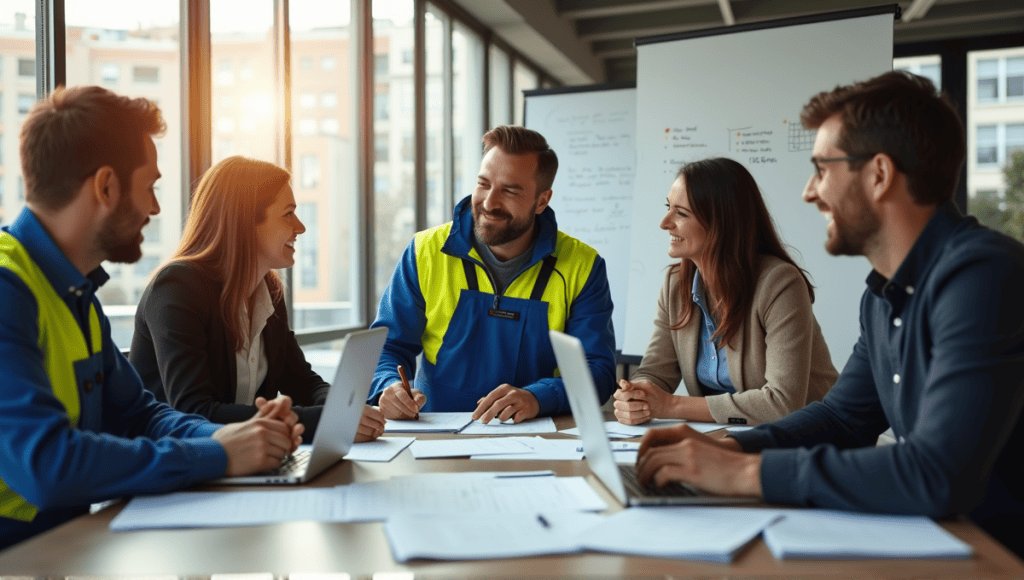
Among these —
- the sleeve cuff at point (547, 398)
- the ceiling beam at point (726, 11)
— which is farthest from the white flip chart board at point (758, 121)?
the sleeve cuff at point (547, 398)

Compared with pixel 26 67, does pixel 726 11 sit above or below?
above

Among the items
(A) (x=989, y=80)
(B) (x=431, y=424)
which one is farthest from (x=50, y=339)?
(A) (x=989, y=80)

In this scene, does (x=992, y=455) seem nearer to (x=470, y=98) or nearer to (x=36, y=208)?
(x=36, y=208)

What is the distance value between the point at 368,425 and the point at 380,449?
81 millimetres

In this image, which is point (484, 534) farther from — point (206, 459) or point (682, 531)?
point (206, 459)

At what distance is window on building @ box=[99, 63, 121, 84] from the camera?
8.66 ft

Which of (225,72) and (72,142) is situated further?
(225,72)

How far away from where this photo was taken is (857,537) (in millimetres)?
941

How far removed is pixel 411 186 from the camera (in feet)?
15.8

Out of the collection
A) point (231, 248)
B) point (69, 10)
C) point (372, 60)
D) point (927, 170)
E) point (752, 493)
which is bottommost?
point (752, 493)

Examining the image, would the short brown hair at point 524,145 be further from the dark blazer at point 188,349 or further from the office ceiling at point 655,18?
the office ceiling at point 655,18

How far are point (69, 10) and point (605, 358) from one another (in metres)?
1.98

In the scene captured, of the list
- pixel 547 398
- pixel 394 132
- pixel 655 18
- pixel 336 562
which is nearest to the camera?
pixel 336 562

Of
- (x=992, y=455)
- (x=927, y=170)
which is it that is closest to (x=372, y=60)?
→ (x=927, y=170)
